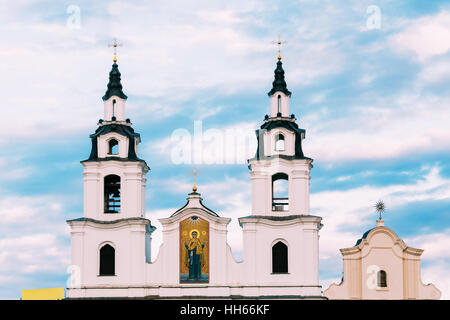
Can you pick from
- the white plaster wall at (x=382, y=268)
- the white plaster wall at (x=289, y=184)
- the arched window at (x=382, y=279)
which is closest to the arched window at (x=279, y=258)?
the white plaster wall at (x=289, y=184)

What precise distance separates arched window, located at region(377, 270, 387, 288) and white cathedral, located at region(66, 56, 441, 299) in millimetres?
56

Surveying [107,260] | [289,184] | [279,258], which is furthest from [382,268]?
[107,260]

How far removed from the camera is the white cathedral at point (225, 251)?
178 ft

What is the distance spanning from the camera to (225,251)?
54.8 metres

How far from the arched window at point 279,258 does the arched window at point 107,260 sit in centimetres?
908

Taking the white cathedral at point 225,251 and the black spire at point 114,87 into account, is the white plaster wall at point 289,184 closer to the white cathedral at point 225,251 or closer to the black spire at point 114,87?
the white cathedral at point 225,251

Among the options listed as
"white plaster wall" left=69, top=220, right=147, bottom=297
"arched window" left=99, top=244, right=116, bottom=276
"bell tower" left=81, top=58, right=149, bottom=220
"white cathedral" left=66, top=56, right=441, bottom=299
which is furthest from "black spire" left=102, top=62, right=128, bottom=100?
"arched window" left=99, top=244, right=116, bottom=276

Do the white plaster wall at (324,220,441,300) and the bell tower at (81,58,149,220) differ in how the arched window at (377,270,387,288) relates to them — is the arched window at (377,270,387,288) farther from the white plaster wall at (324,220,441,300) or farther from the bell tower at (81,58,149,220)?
the bell tower at (81,58,149,220)

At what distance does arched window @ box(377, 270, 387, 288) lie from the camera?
5456 cm

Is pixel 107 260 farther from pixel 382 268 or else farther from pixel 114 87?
pixel 382 268

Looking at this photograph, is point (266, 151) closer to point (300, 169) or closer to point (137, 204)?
point (300, 169)

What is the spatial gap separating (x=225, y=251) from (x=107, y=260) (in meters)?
6.74

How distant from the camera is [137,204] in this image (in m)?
55.5

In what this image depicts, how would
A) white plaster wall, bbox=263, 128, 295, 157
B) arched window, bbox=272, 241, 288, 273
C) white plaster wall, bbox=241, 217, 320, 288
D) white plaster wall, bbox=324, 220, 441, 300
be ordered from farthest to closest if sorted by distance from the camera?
white plaster wall, bbox=263, 128, 295, 157
arched window, bbox=272, 241, 288, 273
white plaster wall, bbox=324, 220, 441, 300
white plaster wall, bbox=241, 217, 320, 288
